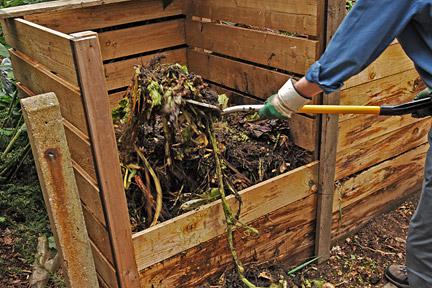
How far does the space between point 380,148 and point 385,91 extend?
374 millimetres

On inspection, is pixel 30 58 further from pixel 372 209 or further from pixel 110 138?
pixel 372 209

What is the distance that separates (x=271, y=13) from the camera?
254cm

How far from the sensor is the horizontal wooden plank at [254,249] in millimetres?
2182

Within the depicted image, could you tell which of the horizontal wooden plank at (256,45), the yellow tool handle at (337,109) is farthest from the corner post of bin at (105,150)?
the horizontal wooden plank at (256,45)

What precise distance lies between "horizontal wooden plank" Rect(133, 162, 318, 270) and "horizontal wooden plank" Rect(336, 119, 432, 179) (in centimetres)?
25

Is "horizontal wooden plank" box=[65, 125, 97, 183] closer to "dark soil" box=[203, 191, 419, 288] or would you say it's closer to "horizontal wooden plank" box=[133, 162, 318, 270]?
"horizontal wooden plank" box=[133, 162, 318, 270]

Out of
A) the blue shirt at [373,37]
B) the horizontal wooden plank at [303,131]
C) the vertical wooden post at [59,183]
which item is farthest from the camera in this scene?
the horizontal wooden plank at [303,131]

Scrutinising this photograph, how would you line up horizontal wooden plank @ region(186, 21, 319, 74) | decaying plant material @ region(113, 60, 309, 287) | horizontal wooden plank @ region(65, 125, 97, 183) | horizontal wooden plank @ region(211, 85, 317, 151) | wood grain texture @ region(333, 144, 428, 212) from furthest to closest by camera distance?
1. wood grain texture @ region(333, 144, 428, 212)
2. horizontal wooden plank @ region(211, 85, 317, 151)
3. horizontal wooden plank @ region(186, 21, 319, 74)
4. decaying plant material @ region(113, 60, 309, 287)
5. horizontal wooden plank @ region(65, 125, 97, 183)

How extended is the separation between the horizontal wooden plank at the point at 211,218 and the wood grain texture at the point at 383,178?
0.99 feet

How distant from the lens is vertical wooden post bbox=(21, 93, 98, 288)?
1.40 meters

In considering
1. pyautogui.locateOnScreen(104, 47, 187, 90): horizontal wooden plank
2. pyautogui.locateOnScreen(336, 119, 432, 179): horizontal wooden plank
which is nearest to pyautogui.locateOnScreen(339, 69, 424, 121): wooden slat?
pyautogui.locateOnScreen(336, 119, 432, 179): horizontal wooden plank

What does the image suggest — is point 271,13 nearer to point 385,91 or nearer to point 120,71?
point 385,91

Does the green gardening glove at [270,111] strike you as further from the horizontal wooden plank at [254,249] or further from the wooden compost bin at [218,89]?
the horizontal wooden plank at [254,249]

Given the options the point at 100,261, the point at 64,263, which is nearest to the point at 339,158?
the point at 100,261
